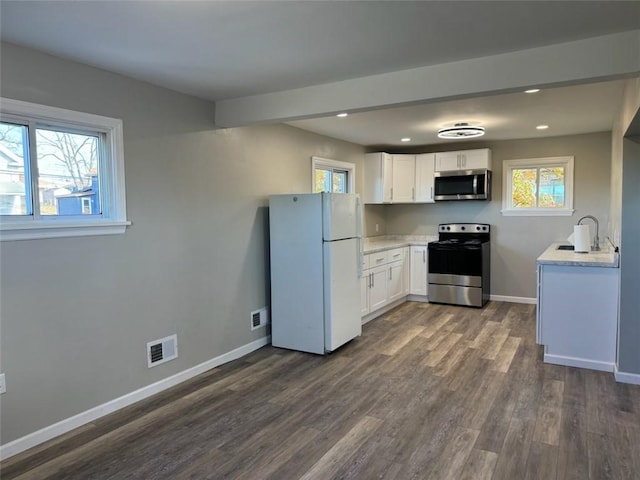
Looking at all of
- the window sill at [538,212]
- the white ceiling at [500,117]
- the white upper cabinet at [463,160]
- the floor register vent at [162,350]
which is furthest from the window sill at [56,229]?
the window sill at [538,212]

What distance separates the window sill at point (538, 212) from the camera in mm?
5714

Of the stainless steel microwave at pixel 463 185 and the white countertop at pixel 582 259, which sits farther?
the stainless steel microwave at pixel 463 185

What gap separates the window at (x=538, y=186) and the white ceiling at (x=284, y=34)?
256 cm

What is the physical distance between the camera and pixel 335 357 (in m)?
4.04

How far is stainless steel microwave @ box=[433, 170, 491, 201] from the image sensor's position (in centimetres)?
593

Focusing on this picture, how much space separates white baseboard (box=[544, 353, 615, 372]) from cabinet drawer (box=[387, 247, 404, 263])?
7.62 feet

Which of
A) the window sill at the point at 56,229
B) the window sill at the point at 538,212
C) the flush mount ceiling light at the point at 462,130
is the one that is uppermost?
the flush mount ceiling light at the point at 462,130

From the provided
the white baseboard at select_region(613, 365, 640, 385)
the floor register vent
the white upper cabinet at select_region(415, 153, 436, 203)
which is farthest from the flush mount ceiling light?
the floor register vent

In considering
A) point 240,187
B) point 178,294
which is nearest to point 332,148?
point 240,187

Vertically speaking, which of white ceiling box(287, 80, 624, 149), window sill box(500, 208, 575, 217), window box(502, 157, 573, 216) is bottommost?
window sill box(500, 208, 575, 217)

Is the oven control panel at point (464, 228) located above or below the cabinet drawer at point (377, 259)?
above

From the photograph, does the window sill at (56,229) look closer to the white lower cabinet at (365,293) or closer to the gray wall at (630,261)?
the white lower cabinet at (365,293)

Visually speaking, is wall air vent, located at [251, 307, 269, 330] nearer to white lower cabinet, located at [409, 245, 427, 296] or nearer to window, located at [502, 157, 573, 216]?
white lower cabinet, located at [409, 245, 427, 296]

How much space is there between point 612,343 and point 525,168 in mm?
3074
